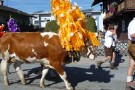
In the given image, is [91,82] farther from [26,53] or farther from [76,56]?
[26,53]

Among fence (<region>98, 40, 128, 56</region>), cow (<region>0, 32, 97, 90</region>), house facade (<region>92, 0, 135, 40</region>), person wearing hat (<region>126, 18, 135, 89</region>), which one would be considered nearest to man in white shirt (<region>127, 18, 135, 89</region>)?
person wearing hat (<region>126, 18, 135, 89</region>)

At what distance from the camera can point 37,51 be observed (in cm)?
866

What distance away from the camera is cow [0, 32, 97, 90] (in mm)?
8438

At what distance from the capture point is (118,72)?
11.6 m

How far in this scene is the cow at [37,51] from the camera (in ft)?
27.7

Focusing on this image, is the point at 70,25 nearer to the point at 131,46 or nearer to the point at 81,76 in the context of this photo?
the point at 131,46

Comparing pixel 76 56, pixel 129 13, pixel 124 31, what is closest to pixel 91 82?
pixel 76 56

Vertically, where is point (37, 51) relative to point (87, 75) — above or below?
above

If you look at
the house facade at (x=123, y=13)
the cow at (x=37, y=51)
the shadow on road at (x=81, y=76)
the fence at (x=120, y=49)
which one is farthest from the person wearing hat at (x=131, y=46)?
the house facade at (x=123, y=13)

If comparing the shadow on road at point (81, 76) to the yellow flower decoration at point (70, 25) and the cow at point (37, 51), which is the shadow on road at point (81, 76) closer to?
the cow at point (37, 51)

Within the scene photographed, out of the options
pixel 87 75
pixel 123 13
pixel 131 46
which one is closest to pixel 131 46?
pixel 131 46

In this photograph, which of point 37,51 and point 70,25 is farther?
point 37,51

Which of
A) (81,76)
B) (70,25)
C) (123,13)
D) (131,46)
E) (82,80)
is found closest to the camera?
(131,46)

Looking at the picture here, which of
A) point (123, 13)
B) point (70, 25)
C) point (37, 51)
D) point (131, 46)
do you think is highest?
point (123, 13)
